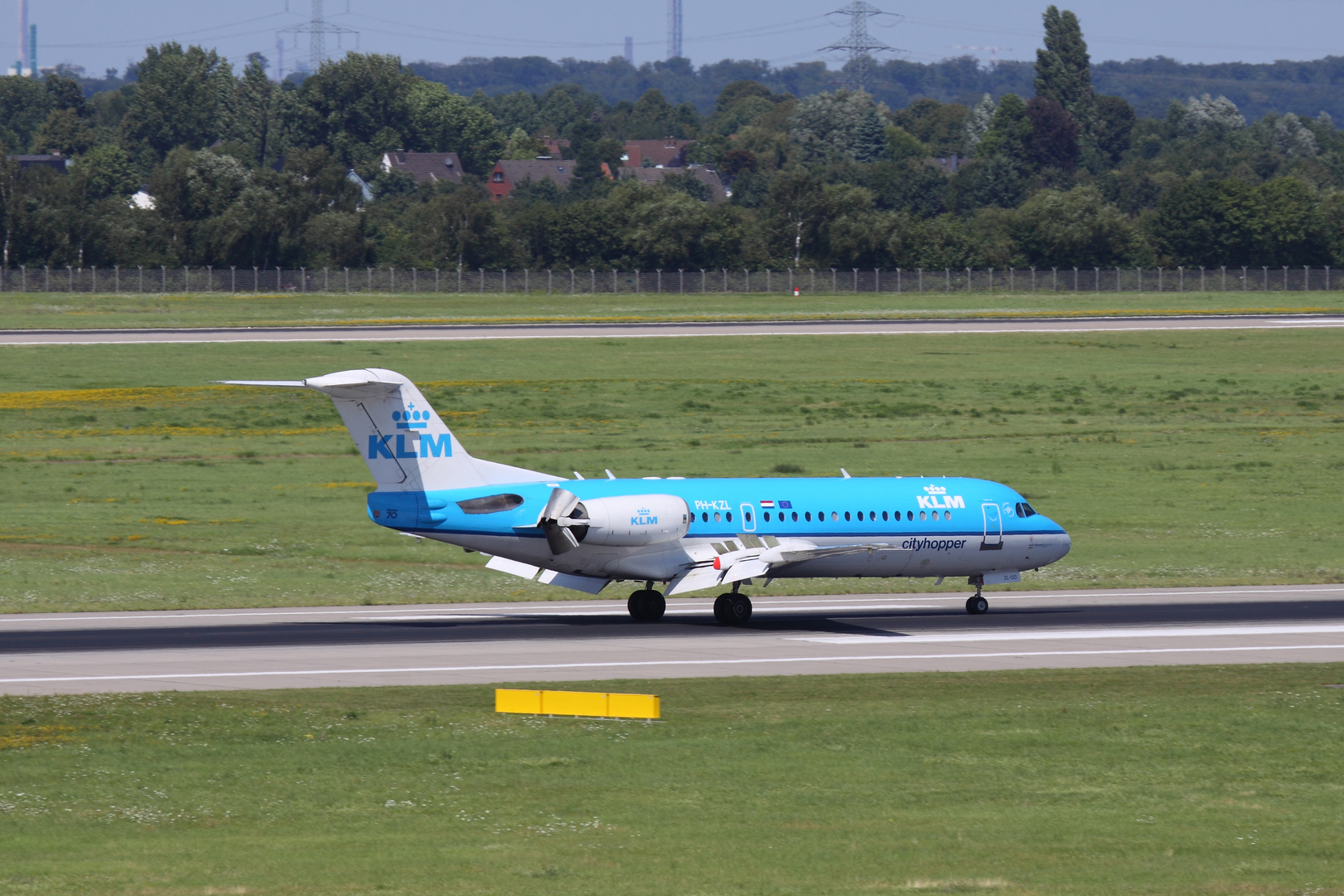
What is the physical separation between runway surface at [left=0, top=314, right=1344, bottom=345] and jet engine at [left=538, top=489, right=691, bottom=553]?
6487cm

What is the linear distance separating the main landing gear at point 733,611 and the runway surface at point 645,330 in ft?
212

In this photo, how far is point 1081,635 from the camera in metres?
40.1

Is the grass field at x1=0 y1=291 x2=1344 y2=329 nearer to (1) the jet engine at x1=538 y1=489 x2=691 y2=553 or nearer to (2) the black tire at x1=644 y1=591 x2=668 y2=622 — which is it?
(2) the black tire at x1=644 y1=591 x2=668 y2=622

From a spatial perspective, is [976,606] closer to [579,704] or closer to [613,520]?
[613,520]

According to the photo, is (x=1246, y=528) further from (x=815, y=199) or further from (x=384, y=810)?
(x=815, y=199)

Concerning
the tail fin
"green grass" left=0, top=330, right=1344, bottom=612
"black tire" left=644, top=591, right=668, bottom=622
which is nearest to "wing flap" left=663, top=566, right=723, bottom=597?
"black tire" left=644, top=591, right=668, bottom=622

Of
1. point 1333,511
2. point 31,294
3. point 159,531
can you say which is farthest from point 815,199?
point 159,531

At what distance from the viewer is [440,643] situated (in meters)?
37.6

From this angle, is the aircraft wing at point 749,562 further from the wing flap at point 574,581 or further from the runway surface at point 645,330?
the runway surface at point 645,330

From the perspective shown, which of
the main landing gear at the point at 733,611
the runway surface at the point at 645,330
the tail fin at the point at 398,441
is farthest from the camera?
the runway surface at the point at 645,330

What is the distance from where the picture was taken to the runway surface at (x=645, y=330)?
10556 centimetres

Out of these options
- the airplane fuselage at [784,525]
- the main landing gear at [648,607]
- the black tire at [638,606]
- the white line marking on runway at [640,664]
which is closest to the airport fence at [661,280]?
the airplane fuselage at [784,525]

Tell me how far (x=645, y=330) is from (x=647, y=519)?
7557 cm

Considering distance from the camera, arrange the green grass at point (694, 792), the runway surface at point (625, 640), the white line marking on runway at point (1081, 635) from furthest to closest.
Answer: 1. the white line marking on runway at point (1081, 635)
2. the runway surface at point (625, 640)
3. the green grass at point (694, 792)
